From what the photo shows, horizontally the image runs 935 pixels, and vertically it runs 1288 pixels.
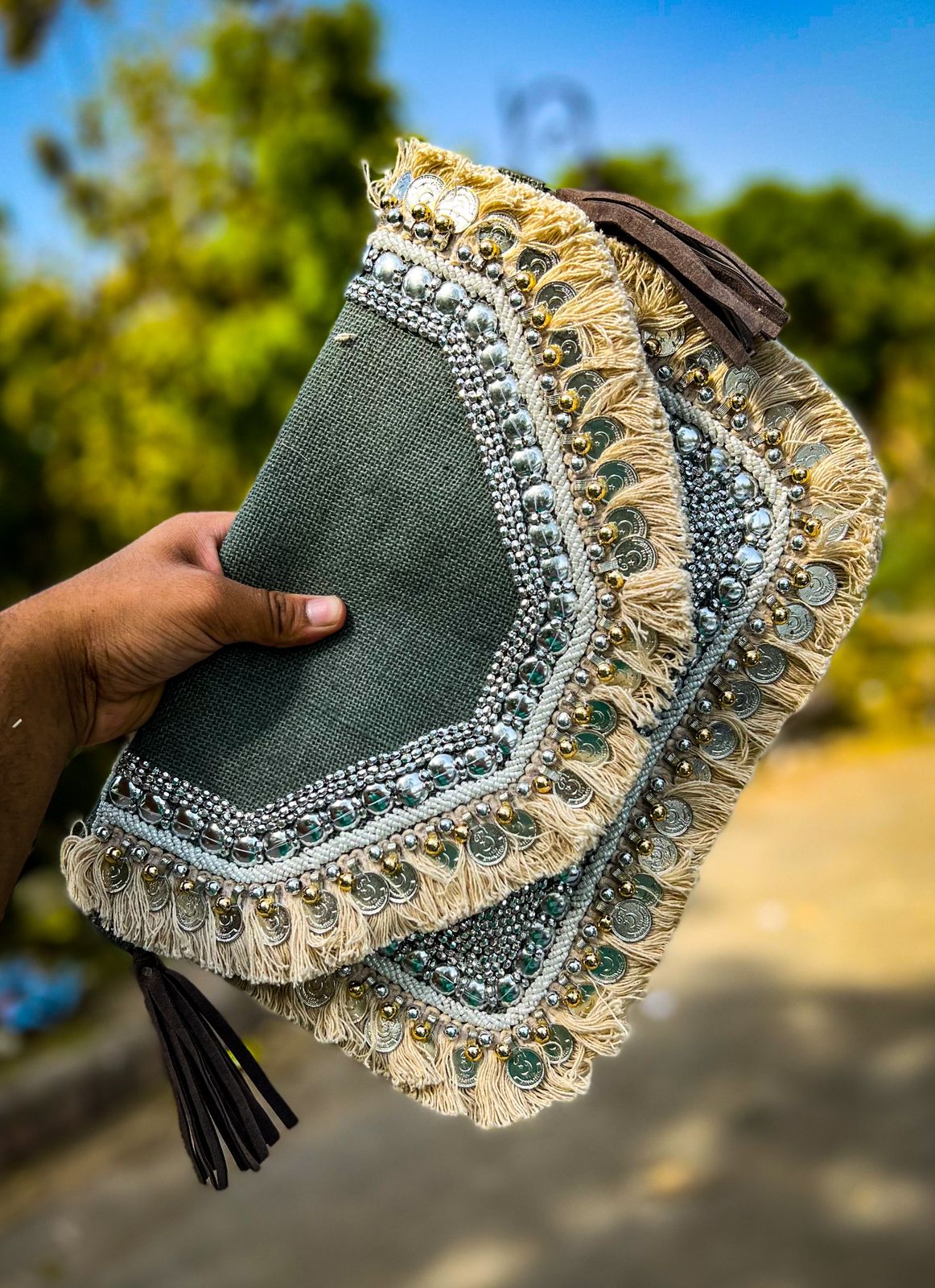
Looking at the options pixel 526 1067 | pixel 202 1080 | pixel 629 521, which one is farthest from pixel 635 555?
pixel 202 1080

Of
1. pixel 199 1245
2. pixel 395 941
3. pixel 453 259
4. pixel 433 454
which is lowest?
pixel 199 1245

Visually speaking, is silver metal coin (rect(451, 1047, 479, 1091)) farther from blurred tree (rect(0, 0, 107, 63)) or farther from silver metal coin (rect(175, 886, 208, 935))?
blurred tree (rect(0, 0, 107, 63))

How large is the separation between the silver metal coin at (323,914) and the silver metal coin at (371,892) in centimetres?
2

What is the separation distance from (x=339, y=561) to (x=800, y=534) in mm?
404

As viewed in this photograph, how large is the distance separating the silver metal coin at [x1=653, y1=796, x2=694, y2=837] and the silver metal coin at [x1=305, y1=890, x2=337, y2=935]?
300mm

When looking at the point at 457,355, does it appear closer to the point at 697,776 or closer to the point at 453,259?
the point at 453,259

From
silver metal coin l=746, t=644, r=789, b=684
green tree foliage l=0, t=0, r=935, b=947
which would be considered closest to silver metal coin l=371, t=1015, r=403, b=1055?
silver metal coin l=746, t=644, r=789, b=684

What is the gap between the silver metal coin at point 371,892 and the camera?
93cm

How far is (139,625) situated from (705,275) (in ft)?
1.85

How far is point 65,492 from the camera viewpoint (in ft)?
11.8

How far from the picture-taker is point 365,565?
948 millimetres

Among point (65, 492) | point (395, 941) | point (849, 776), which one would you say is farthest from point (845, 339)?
point (395, 941)

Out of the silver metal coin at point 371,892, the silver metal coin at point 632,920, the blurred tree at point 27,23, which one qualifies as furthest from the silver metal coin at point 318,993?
the blurred tree at point 27,23

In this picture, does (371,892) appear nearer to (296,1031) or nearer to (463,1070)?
(463,1070)
